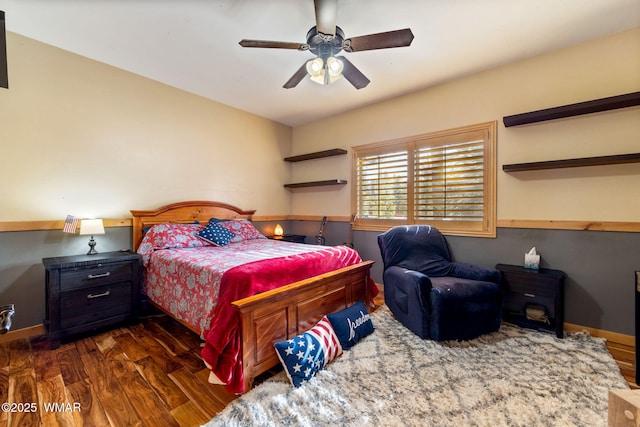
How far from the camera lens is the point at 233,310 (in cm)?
172

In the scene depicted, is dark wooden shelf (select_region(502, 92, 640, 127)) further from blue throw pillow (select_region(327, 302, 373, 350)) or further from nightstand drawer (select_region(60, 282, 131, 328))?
nightstand drawer (select_region(60, 282, 131, 328))

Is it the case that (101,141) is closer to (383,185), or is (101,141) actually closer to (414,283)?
(383,185)

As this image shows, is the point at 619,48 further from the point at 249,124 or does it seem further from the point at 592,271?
the point at 249,124

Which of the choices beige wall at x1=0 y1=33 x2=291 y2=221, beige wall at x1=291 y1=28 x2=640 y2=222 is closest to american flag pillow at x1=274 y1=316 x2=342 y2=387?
beige wall at x1=291 y1=28 x2=640 y2=222

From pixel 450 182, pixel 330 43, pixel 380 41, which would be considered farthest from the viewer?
pixel 450 182

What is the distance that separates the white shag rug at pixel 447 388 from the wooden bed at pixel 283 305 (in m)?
0.19

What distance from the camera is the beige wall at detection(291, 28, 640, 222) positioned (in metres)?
2.33

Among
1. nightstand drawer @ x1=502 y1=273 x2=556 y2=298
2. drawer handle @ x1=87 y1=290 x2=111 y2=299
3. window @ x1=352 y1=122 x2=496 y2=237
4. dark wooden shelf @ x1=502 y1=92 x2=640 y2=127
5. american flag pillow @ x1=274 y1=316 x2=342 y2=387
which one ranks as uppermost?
dark wooden shelf @ x1=502 y1=92 x2=640 y2=127

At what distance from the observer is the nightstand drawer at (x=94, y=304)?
229 centimetres

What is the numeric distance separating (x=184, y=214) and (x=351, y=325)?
8.55 feet

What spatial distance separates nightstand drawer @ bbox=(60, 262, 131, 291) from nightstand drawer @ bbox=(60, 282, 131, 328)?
50 millimetres

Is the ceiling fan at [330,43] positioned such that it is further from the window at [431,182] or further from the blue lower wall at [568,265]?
the blue lower wall at [568,265]

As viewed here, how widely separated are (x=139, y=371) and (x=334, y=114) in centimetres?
Answer: 398

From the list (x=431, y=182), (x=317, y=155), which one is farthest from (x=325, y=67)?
(x=317, y=155)
